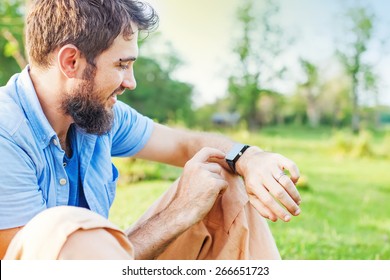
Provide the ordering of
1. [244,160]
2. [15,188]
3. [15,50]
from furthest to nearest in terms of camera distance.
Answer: [15,50]
[244,160]
[15,188]

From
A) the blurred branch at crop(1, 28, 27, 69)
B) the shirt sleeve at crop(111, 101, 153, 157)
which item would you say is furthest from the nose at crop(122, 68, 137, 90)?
the blurred branch at crop(1, 28, 27, 69)

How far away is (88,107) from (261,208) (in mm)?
637

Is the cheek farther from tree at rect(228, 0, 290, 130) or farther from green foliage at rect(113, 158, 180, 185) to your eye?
tree at rect(228, 0, 290, 130)

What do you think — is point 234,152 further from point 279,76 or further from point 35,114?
point 279,76

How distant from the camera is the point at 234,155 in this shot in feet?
6.00

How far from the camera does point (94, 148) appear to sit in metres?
1.86

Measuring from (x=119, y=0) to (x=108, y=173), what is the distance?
592 millimetres

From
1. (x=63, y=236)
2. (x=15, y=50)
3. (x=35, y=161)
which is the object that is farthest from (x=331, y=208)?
(x=63, y=236)

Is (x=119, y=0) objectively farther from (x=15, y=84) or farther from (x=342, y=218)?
(x=342, y=218)

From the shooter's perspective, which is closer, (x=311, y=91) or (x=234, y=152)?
(x=234, y=152)

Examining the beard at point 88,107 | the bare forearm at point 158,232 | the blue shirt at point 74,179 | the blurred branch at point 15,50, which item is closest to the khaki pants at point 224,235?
the bare forearm at point 158,232

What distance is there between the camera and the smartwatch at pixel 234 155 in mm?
1810

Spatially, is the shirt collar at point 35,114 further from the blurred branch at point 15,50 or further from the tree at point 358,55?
the tree at point 358,55

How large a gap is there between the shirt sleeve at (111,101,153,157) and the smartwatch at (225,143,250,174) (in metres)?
0.41
